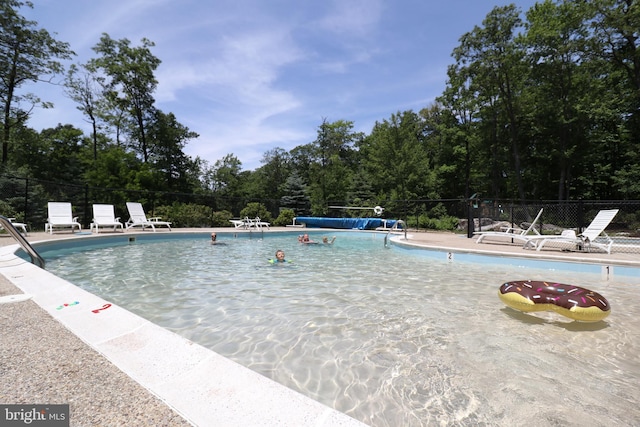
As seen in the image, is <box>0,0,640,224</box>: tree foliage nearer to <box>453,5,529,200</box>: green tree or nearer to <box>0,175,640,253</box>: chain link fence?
<box>453,5,529,200</box>: green tree

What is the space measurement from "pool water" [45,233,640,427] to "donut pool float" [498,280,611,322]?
0.24 meters

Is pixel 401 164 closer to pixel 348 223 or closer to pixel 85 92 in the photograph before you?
pixel 348 223

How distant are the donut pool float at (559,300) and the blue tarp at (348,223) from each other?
13481 millimetres

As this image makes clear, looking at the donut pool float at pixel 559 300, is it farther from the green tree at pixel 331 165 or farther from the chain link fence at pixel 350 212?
the green tree at pixel 331 165

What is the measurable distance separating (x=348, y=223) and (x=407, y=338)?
15.6 m

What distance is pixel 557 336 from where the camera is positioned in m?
3.15

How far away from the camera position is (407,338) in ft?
10.1

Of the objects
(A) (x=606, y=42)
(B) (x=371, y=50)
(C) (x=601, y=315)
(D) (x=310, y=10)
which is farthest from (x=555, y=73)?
(C) (x=601, y=315)

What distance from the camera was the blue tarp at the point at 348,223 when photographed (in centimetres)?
1756

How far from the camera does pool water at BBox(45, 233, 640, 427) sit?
6.61 feet

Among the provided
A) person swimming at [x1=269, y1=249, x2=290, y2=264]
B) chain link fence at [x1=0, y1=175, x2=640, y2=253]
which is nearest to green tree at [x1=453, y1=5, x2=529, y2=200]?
chain link fence at [x1=0, y1=175, x2=640, y2=253]

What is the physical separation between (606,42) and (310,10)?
18.3m

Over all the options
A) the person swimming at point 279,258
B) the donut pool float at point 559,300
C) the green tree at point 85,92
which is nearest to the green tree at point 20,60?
the green tree at point 85,92

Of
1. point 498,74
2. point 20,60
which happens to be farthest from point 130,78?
point 498,74
